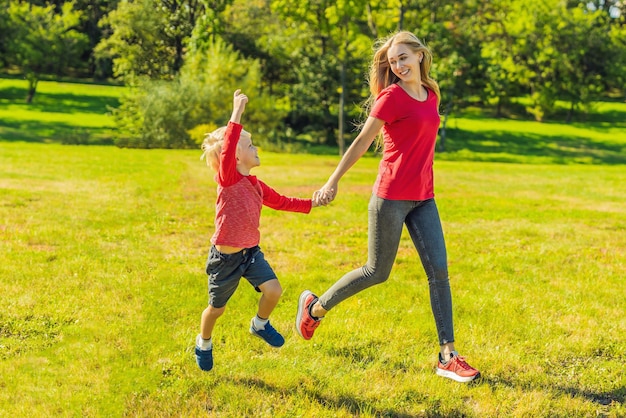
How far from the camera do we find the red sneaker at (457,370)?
4773 mm

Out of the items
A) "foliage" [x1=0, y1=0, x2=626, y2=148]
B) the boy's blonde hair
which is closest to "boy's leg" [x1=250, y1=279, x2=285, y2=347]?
the boy's blonde hair

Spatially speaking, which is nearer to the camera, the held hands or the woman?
the woman

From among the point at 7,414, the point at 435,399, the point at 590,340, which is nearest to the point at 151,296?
the point at 7,414

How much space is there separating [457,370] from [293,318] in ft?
6.18

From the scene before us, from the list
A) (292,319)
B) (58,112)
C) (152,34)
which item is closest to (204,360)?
(292,319)

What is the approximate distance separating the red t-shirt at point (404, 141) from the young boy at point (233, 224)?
664 millimetres

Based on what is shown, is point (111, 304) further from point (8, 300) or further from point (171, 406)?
point (171, 406)

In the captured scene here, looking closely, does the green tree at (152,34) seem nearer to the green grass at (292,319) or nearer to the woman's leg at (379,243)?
the green grass at (292,319)

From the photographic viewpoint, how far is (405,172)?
4.72 metres

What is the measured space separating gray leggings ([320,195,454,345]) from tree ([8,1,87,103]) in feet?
157

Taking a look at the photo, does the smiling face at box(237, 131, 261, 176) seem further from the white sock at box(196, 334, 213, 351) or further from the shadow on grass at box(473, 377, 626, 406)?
the shadow on grass at box(473, 377, 626, 406)

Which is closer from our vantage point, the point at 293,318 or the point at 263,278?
the point at 263,278

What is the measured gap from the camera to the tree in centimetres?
4672

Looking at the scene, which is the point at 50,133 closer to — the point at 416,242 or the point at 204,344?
the point at 204,344
